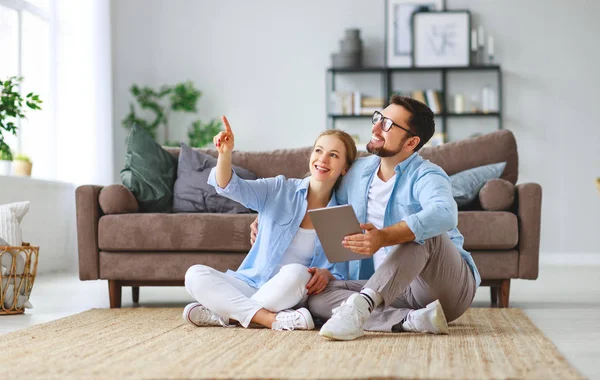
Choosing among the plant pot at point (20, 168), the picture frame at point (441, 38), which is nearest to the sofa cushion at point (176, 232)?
the plant pot at point (20, 168)

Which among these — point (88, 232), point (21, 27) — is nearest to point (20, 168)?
point (21, 27)

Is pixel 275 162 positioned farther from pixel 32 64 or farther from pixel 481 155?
pixel 32 64

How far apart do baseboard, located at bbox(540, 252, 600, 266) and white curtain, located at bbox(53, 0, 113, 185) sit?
3944 millimetres

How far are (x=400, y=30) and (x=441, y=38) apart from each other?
1.27ft

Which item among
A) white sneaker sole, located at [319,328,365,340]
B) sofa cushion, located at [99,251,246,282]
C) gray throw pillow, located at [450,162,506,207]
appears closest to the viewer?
white sneaker sole, located at [319,328,365,340]

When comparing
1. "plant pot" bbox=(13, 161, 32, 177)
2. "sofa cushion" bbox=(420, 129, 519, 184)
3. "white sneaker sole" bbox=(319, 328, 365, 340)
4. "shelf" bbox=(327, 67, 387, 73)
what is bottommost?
"white sneaker sole" bbox=(319, 328, 365, 340)

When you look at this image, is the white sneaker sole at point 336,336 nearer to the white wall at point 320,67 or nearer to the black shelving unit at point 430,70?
the black shelving unit at point 430,70

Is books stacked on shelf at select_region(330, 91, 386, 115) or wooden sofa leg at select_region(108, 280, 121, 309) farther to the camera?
books stacked on shelf at select_region(330, 91, 386, 115)

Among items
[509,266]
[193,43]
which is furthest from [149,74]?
[509,266]

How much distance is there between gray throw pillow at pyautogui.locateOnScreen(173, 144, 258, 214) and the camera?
3.65 metres

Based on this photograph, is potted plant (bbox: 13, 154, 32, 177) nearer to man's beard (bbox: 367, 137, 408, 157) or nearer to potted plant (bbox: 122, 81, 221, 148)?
potted plant (bbox: 122, 81, 221, 148)

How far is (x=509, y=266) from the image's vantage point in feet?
11.0

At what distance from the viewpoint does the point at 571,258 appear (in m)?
6.89

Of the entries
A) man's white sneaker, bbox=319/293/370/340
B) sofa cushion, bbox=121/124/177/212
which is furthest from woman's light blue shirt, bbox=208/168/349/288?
sofa cushion, bbox=121/124/177/212
